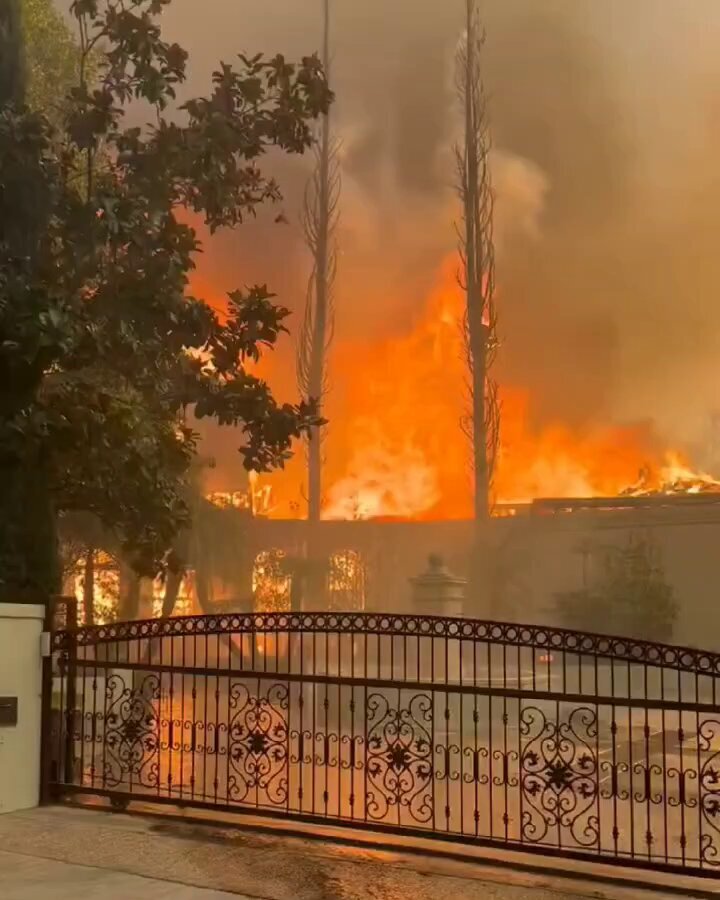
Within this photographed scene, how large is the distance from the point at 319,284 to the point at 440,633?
2708 centimetres

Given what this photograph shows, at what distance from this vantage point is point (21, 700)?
777 centimetres

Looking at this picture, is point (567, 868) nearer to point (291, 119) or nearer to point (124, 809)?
point (124, 809)

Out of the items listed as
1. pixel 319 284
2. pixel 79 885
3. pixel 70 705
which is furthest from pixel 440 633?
pixel 319 284

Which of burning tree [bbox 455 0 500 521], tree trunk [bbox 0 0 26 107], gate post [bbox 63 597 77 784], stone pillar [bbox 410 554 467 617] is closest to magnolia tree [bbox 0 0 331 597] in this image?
tree trunk [bbox 0 0 26 107]

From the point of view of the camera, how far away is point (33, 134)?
1152 cm

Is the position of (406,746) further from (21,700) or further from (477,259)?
(477,259)

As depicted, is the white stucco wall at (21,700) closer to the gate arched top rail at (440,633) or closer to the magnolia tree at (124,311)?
the gate arched top rail at (440,633)

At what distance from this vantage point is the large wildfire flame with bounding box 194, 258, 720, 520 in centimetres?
3156

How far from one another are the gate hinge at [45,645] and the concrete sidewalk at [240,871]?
1354 millimetres

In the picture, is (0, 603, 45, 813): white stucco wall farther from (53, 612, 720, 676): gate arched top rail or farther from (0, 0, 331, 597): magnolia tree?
(0, 0, 331, 597): magnolia tree

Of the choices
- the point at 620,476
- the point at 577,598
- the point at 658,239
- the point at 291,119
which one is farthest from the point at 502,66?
the point at 291,119

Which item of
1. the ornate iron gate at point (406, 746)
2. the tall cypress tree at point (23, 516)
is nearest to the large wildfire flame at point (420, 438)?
the ornate iron gate at point (406, 746)

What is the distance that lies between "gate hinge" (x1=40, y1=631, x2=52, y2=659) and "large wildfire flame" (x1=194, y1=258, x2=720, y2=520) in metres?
24.5

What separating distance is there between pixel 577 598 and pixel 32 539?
2061cm
